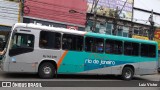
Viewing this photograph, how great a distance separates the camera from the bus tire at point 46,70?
16391mm

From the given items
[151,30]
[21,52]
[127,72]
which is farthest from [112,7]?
[21,52]

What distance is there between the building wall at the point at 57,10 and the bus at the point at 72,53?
11.1m

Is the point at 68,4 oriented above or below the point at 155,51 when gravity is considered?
above

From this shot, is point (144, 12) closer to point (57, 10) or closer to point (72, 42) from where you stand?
point (57, 10)

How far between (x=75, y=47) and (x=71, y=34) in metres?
0.78

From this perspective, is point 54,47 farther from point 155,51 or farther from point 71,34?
point 155,51

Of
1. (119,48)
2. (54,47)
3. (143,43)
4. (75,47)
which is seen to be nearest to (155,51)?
(143,43)

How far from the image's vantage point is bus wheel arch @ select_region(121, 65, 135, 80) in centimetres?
1977

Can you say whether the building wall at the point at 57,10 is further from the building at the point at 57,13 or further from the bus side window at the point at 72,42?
the bus side window at the point at 72,42

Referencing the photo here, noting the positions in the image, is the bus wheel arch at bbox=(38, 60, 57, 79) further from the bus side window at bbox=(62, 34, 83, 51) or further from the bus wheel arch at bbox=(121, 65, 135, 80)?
the bus wheel arch at bbox=(121, 65, 135, 80)

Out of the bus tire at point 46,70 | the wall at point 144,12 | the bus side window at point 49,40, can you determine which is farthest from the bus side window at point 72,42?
the wall at point 144,12

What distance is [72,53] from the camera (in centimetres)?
1736

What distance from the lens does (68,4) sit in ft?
101

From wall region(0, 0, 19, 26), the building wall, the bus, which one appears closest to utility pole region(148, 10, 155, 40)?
the building wall
